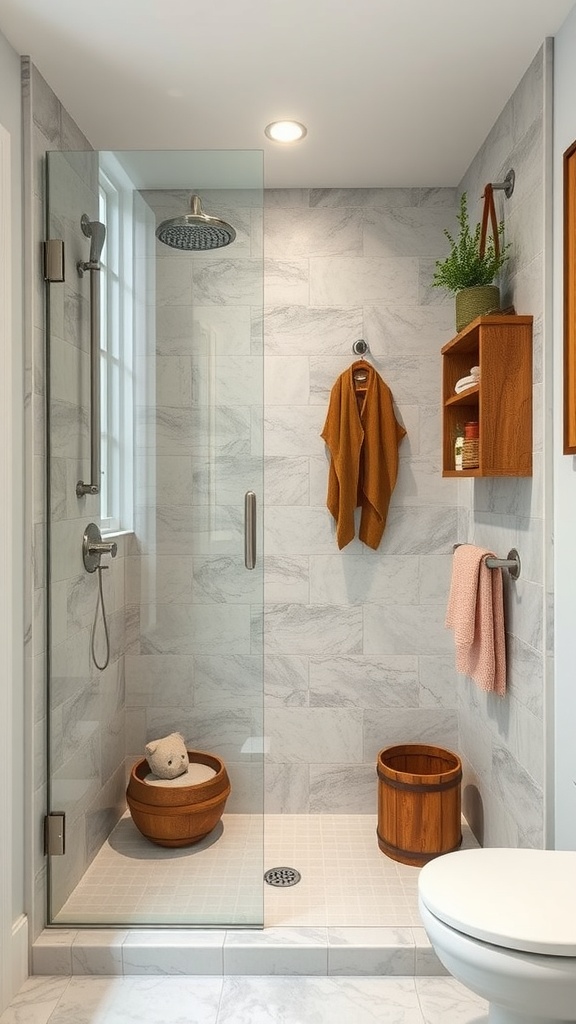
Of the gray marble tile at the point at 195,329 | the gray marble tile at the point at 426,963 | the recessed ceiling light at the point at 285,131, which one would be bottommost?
the gray marble tile at the point at 426,963

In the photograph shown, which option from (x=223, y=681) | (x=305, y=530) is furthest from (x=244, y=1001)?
(x=305, y=530)

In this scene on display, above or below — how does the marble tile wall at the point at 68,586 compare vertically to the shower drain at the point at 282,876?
above

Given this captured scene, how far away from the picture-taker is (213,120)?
254 cm

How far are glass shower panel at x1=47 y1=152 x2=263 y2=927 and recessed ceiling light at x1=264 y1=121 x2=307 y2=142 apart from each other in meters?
0.47

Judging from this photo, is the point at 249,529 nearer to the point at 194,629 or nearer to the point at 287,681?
the point at 194,629

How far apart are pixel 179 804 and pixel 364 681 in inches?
42.5

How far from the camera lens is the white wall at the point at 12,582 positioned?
201cm

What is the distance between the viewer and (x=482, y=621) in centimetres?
243

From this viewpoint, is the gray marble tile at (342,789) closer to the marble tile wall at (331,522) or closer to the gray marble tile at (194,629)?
the marble tile wall at (331,522)

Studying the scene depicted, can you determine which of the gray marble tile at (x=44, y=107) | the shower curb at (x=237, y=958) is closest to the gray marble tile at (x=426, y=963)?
the shower curb at (x=237, y=958)

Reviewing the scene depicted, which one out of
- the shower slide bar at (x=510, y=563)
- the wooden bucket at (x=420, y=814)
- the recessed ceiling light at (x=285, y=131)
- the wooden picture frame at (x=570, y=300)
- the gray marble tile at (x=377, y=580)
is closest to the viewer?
the wooden picture frame at (x=570, y=300)

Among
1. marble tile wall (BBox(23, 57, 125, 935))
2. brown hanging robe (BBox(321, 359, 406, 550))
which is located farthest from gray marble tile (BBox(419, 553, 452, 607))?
marble tile wall (BBox(23, 57, 125, 935))

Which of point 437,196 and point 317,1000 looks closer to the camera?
point 317,1000

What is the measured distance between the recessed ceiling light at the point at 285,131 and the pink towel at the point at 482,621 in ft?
4.93
